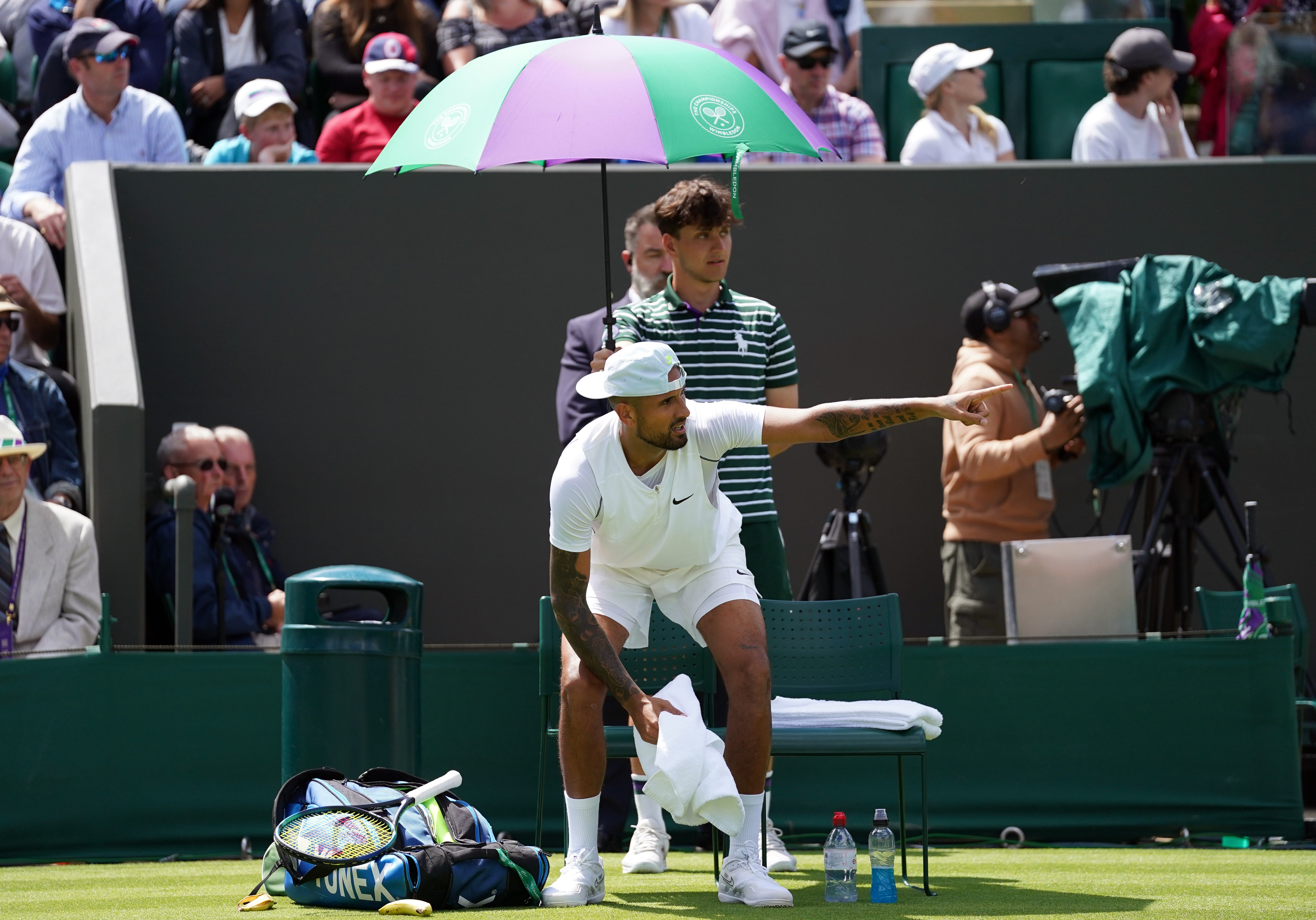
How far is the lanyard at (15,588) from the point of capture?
709cm

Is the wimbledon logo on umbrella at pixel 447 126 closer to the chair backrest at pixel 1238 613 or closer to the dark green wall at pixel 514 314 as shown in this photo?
the dark green wall at pixel 514 314

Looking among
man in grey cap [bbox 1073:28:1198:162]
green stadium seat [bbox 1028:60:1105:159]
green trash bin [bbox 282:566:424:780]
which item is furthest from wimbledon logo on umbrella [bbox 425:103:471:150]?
green stadium seat [bbox 1028:60:1105:159]

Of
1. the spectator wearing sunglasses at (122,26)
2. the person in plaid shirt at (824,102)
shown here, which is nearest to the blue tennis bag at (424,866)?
the person in plaid shirt at (824,102)

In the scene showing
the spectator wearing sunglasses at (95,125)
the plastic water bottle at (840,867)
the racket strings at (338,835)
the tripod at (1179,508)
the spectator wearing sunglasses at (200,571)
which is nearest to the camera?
the racket strings at (338,835)

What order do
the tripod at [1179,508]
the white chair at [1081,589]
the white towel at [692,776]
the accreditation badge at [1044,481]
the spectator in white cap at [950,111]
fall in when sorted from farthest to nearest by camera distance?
the spectator in white cap at [950,111] < the accreditation badge at [1044,481] < the tripod at [1179,508] < the white chair at [1081,589] < the white towel at [692,776]

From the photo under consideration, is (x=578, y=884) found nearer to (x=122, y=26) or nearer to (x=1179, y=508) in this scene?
(x=1179, y=508)

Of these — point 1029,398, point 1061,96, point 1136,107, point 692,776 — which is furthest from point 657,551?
point 1061,96

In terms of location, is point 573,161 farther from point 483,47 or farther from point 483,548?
point 483,47

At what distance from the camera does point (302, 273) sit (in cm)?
896

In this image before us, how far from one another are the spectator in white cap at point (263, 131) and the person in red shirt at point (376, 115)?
0.17 metres

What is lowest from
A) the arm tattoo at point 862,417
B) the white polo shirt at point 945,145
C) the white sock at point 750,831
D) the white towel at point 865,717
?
the white sock at point 750,831

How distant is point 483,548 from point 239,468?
132 centimetres

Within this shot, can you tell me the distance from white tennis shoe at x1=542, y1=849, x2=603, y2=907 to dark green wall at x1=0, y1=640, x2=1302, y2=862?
187 cm

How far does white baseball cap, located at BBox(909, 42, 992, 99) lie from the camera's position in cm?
935
